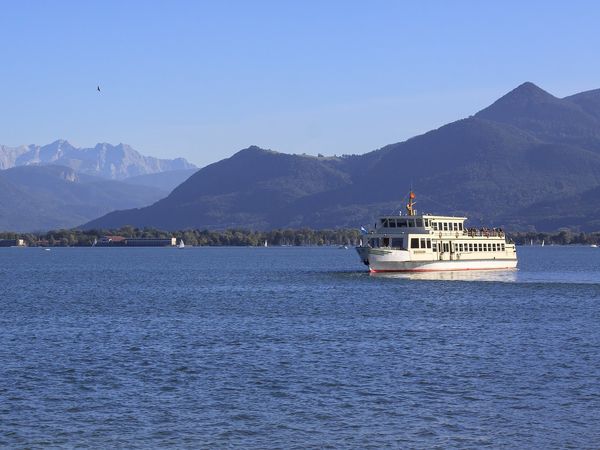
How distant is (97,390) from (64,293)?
71.5 metres

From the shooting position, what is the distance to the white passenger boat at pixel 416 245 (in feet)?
440

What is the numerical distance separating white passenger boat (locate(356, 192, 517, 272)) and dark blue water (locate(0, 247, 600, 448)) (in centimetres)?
3511

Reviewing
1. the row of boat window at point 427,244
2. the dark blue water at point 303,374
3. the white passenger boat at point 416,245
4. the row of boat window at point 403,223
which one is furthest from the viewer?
the row of boat window at point 403,223

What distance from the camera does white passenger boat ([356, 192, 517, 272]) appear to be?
134000mm

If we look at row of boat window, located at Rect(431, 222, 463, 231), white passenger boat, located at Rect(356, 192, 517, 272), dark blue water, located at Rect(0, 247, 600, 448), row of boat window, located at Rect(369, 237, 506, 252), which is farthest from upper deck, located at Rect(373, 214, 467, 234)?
dark blue water, located at Rect(0, 247, 600, 448)

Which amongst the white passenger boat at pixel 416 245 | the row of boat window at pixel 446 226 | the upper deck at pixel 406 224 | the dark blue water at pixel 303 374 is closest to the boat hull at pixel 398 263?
the white passenger boat at pixel 416 245

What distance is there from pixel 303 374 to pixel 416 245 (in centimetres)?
8419

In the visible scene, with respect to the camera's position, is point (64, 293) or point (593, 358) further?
point (64, 293)

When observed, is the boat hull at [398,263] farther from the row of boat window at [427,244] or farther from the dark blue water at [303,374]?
the dark blue water at [303,374]

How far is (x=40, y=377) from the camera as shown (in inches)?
2045

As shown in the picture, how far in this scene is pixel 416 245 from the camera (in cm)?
13538

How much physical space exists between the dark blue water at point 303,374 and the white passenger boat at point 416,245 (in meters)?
35.1

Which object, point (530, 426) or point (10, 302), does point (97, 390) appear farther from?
→ point (10, 302)

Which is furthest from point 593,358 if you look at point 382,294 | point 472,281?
point 472,281
